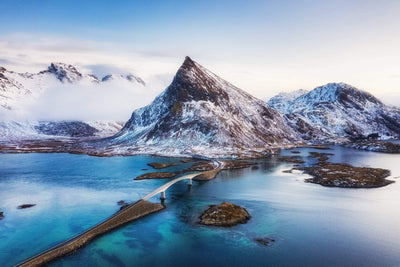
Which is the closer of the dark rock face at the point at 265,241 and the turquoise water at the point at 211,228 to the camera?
the turquoise water at the point at 211,228

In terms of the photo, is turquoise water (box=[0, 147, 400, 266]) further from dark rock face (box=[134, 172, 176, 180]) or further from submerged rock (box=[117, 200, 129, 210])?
dark rock face (box=[134, 172, 176, 180])

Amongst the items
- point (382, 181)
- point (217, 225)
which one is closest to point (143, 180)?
point (217, 225)

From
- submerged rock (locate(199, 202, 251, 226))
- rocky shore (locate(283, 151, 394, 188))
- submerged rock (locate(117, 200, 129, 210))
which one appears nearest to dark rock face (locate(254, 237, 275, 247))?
submerged rock (locate(199, 202, 251, 226))

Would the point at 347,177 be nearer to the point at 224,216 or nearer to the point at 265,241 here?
the point at 224,216

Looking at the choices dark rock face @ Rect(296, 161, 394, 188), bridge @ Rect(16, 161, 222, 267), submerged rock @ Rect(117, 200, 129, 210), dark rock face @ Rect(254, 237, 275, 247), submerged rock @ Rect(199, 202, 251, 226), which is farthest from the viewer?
dark rock face @ Rect(296, 161, 394, 188)

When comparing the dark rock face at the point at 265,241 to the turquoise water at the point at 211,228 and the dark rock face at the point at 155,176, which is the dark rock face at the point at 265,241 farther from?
the dark rock face at the point at 155,176

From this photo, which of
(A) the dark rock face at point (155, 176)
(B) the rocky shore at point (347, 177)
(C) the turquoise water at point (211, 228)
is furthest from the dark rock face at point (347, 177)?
(A) the dark rock face at point (155, 176)

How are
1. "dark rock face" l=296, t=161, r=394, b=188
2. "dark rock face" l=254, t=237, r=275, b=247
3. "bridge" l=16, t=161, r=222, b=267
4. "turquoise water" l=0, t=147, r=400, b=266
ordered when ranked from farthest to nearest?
"dark rock face" l=296, t=161, r=394, b=188 → "dark rock face" l=254, t=237, r=275, b=247 → "turquoise water" l=0, t=147, r=400, b=266 → "bridge" l=16, t=161, r=222, b=267
